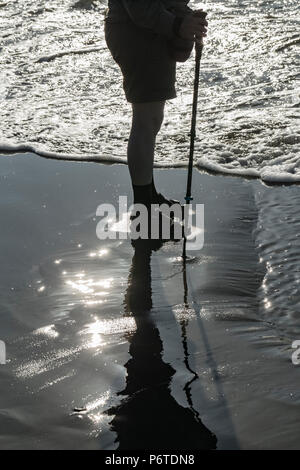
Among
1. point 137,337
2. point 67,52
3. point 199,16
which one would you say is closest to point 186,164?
point 199,16

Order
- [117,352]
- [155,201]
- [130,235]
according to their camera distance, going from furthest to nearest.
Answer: [155,201] → [130,235] → [117,352]

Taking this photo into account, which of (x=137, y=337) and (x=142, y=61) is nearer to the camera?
(x=137, y=337)

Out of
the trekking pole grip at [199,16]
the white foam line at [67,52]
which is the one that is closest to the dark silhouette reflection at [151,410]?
the trekking pole grip at [199,16]

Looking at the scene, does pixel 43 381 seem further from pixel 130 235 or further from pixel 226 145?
pixel 226 145

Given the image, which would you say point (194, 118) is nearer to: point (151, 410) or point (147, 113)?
point (147, 113)

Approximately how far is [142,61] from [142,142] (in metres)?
0.48

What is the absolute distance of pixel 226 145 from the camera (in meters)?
5.93

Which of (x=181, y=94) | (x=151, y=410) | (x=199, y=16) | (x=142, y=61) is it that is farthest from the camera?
(x=181, y=94)

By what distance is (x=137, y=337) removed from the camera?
11.4 ft

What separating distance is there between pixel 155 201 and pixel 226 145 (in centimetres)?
117

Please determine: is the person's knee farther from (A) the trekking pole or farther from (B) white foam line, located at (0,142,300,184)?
(B) white foam line, located at (0,142,300,184)

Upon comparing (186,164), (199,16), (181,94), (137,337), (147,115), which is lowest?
(137,337)

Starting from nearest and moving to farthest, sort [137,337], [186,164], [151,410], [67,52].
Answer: [151,410]
[137,337]
[186,164]
[67,52]
